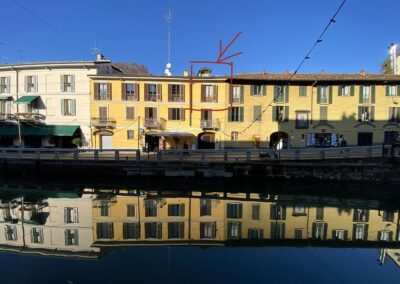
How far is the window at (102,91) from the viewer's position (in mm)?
28823

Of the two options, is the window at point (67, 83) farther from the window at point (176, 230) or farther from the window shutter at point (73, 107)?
the window at point (176, 230)

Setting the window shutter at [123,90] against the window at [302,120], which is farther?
the window at [302,120]

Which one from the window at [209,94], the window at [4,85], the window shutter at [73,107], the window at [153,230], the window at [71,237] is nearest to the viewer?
the window at [71,237]

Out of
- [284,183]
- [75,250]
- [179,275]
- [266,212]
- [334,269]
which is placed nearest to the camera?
[179,275]

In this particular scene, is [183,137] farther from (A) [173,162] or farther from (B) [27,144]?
(B) [27,144]

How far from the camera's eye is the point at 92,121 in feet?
94.7

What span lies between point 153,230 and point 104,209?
3715 mm

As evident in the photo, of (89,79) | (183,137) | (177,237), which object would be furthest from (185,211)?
(89,79)

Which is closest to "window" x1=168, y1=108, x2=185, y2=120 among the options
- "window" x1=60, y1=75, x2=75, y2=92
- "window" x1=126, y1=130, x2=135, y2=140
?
"window" x1=126, y1=130, x2=135, y2=140

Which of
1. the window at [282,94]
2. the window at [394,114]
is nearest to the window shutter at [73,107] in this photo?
the window at [282,94]

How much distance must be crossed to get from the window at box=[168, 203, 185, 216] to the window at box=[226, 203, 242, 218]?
6.77 feet

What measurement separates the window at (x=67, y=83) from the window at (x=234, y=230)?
25053 mm

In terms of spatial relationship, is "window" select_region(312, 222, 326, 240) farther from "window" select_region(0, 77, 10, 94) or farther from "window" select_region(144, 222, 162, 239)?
"window" select_region(0, 77, 10, 94)

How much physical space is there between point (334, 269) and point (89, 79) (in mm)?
28150
